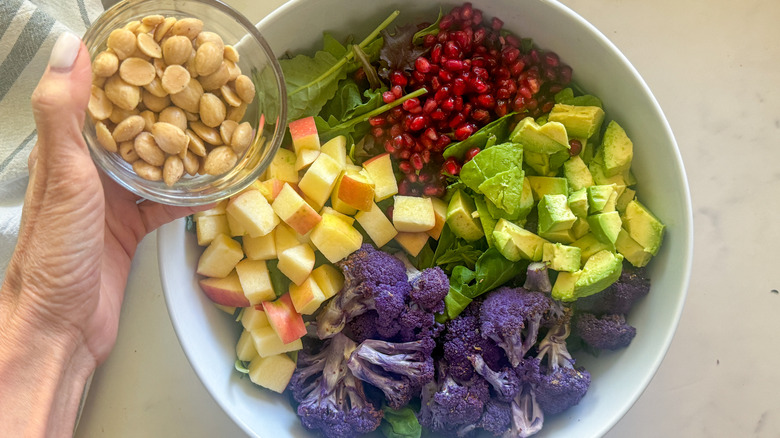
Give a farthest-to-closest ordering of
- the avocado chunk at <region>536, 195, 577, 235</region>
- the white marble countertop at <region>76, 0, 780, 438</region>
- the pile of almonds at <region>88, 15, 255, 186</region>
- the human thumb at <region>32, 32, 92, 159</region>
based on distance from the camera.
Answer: the white marble countertop at <region>76, 0, 780, 438</region> → the avocado chunk at <region>536, 195, 577, 235</region> → the pile of almonds at <region>88, 15, 255, 186</region> → the human thumb at <region>32, 32, 92, 159</region>

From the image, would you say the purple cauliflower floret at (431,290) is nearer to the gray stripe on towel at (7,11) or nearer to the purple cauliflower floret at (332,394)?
the purple cauliflower floret at (332,394)

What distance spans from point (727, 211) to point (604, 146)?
45 cm

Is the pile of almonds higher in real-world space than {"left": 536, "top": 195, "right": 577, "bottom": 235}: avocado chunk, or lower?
higher

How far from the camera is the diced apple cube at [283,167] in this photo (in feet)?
4.63

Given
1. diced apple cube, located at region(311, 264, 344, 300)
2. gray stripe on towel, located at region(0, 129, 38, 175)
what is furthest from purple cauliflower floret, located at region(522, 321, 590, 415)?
gray stripe on towel, located at region(0, 129, 38, 175)

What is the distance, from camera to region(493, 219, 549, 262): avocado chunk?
4.37 feet

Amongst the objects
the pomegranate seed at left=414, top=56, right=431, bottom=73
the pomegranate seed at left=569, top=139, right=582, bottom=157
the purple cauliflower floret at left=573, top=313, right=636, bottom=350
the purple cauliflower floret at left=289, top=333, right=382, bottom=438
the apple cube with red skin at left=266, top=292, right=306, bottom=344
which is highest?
the pomegranate seed at left=414, top=56, right=431, bottom=73

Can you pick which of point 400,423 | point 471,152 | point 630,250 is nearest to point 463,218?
point 471,152

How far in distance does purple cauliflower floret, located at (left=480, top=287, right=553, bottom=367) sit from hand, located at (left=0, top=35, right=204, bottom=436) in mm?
703

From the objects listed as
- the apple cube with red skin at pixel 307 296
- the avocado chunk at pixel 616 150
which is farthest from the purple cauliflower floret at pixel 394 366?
the avocado chunk at pixel 616 150

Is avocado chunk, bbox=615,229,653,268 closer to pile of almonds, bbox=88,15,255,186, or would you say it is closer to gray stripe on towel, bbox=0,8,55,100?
pile of almonds, bbox=88,15,255,186

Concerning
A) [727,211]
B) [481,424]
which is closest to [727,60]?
[727,211]

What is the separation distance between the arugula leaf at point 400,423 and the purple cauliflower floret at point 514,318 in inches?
10.1

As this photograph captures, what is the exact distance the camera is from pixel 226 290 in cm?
137
